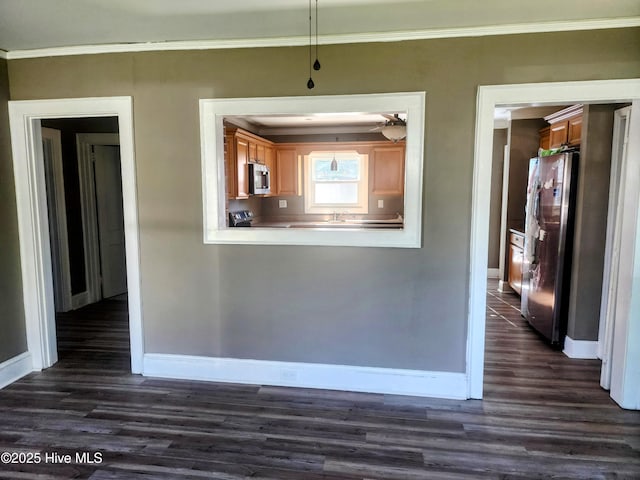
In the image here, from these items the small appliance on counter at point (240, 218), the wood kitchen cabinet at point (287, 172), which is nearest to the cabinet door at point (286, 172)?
the wood kitchen cabinet at point (287, 172)

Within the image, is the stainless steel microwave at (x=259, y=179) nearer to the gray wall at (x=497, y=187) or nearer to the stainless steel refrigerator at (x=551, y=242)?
the stainless steel refrigerator at (x=551, y=242)

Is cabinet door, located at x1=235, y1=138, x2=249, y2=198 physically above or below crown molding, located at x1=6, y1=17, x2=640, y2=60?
below

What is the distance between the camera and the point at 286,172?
6.79 meters

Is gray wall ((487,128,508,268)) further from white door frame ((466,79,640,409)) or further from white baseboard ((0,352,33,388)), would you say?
white baseboard ((0,352,33,388))

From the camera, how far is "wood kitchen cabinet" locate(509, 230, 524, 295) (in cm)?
514

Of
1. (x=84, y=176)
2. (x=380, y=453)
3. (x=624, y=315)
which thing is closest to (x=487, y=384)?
(x=624, y=315)

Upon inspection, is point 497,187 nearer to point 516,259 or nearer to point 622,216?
point 516,259

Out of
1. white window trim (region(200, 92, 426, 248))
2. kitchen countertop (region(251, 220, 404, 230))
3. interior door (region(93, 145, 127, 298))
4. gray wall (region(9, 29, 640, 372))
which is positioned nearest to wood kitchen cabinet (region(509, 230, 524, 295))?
kitchen countertop (region(251, 220, 404, 230))

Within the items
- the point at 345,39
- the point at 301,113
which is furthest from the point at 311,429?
the point at 345,39

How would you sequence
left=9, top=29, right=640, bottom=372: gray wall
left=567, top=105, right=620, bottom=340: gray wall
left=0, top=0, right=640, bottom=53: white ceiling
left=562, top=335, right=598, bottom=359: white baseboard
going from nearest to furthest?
left=0, top=0, right=640, bottom=53: white ceiling → left=9, top=29, right=640, bottom=372: gray wall → left=567, top=105, right=620, bottom=340: gray wall → left=562, top=335, right=598, bottom=359: white baseboard

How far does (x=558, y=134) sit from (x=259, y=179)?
3.80 m

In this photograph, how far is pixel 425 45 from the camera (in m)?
2.62

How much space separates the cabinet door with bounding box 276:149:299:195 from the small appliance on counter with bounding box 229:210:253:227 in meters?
0.99

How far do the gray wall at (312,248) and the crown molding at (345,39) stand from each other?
4 cm
